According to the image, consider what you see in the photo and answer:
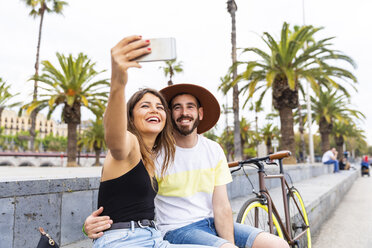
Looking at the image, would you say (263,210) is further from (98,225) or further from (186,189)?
(98,225)

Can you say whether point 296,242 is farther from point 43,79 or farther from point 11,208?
point 43,79

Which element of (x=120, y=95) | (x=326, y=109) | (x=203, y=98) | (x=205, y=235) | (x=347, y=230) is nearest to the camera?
(x=120, y=95)

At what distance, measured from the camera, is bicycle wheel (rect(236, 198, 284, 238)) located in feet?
8.82

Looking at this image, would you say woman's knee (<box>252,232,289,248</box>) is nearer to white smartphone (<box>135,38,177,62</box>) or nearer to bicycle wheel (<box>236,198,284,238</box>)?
bicycle wheel (<box>236,198,284,238</box>)

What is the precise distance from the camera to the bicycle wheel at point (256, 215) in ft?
8.82

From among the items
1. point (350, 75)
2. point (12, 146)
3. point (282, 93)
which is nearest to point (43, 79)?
point (282, 93)

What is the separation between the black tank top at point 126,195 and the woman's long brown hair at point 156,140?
0.14m

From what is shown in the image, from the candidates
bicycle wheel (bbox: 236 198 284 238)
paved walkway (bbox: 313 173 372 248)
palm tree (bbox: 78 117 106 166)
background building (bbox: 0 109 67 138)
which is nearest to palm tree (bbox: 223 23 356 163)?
paved walkway (bbox: 313 173 372 248)

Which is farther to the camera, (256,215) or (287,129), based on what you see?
(287,129)

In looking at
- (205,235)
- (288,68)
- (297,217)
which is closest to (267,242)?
(205,235)

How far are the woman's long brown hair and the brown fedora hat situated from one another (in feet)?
1.11

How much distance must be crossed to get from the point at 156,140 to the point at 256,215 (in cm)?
139

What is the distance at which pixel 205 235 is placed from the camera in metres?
1.93

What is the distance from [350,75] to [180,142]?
1540cm
